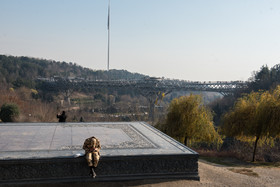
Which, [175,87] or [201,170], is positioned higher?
[175,87]

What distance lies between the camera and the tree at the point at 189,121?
15648mm

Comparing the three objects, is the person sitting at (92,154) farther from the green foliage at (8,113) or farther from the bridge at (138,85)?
the bridge at (138,85)

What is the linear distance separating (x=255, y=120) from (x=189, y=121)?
3.32m

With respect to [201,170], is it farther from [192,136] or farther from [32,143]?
[192,136]

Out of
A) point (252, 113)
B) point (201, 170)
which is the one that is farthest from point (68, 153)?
point (252, 113)

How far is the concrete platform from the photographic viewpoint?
23.2 feet

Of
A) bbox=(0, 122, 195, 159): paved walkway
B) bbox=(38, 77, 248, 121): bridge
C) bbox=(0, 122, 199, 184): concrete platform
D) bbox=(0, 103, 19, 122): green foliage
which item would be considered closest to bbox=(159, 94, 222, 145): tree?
bbox=(0, 122, 195, 159): paved walkway

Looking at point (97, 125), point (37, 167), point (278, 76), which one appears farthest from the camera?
point (278, 76)

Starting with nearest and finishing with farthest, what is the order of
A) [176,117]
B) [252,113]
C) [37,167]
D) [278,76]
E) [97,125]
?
[37,167]
[97,125]
[252,113]
[176,117]
[278,76]

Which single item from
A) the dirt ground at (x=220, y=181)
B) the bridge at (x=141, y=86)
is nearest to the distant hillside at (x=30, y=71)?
the bridge at (x=141, y=86)

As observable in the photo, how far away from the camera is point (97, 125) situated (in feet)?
41.9

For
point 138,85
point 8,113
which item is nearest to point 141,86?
point 138,85

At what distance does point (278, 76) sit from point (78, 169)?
41650 mm

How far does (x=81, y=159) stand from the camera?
24.0 feet
